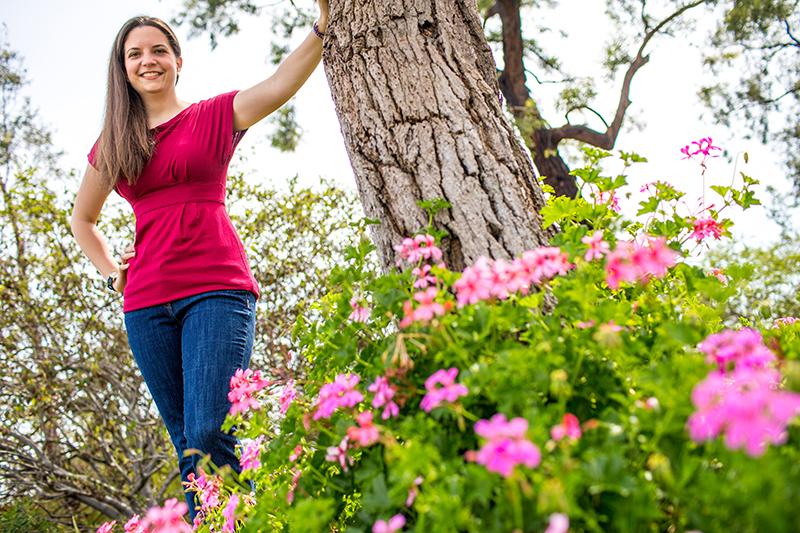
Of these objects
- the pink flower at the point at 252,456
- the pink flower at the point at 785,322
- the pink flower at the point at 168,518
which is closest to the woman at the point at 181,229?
the pink flower at the point at 252,456

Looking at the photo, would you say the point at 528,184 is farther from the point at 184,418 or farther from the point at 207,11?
the point at 207,11

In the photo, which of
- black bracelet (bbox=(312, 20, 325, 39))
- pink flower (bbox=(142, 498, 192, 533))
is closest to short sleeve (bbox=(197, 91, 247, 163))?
black bracelet (bbox=(312, 20, 325, 39))

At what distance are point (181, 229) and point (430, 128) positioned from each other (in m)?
0.92

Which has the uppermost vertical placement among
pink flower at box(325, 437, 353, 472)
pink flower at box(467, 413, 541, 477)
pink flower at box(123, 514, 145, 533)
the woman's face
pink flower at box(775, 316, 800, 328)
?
the woman's face

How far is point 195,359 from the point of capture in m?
2.17

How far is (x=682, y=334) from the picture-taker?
102 cm

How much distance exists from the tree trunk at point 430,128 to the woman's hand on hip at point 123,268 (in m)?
0.91

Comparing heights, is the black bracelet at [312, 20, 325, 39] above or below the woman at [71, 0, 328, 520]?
above

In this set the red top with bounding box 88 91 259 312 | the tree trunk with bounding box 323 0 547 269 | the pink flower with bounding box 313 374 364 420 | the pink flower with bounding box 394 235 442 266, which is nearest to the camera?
the pink flower with bounding box 313 374 364 420

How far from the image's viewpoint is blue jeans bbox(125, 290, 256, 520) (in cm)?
212

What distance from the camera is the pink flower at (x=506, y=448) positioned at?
835 mm

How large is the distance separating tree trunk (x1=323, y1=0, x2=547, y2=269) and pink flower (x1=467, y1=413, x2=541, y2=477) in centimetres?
87

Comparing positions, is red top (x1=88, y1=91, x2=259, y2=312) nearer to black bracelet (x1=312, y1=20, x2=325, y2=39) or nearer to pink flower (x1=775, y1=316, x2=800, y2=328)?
black bracelet (x1=312, y1=20, x2=325, y2=39)

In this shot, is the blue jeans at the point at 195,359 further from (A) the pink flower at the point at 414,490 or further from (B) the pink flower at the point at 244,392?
(A) the pink flower at the point at 414,490
